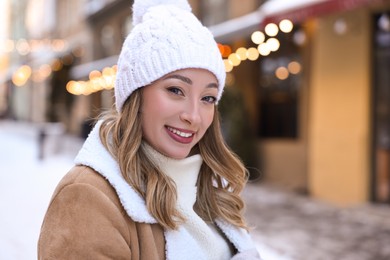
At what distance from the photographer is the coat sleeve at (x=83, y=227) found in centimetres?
129

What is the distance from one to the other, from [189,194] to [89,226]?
0.41m

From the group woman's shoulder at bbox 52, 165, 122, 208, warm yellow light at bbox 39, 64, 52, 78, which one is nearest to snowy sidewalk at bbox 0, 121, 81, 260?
woman's shoulder at bbox 52, 165, 122, 208

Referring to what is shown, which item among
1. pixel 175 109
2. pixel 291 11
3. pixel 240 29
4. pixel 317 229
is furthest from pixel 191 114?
pixel 240 29

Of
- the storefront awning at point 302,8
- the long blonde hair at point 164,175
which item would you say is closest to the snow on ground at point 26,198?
the storefront awning at point 302,8

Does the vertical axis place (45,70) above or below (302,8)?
above

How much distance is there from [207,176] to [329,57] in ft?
22.8

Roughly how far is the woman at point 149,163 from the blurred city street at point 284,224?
11.1ft

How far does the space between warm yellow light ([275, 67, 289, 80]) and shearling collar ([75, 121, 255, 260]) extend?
29.8ft

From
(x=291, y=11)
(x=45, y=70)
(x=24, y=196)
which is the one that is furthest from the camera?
(x=45, y=70)

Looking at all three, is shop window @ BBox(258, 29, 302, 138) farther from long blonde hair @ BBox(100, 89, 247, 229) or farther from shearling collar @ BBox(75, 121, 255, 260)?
shearling collar @ BBox(75, 121, 255, 260)

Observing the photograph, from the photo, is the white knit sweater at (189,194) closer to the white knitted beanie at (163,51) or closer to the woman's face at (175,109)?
the woman's face at (175,109)

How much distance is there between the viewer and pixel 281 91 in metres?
10.5

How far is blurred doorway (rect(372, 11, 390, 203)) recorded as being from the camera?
7676 mm

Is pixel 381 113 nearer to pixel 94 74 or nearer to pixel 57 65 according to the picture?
pixel 94 74
